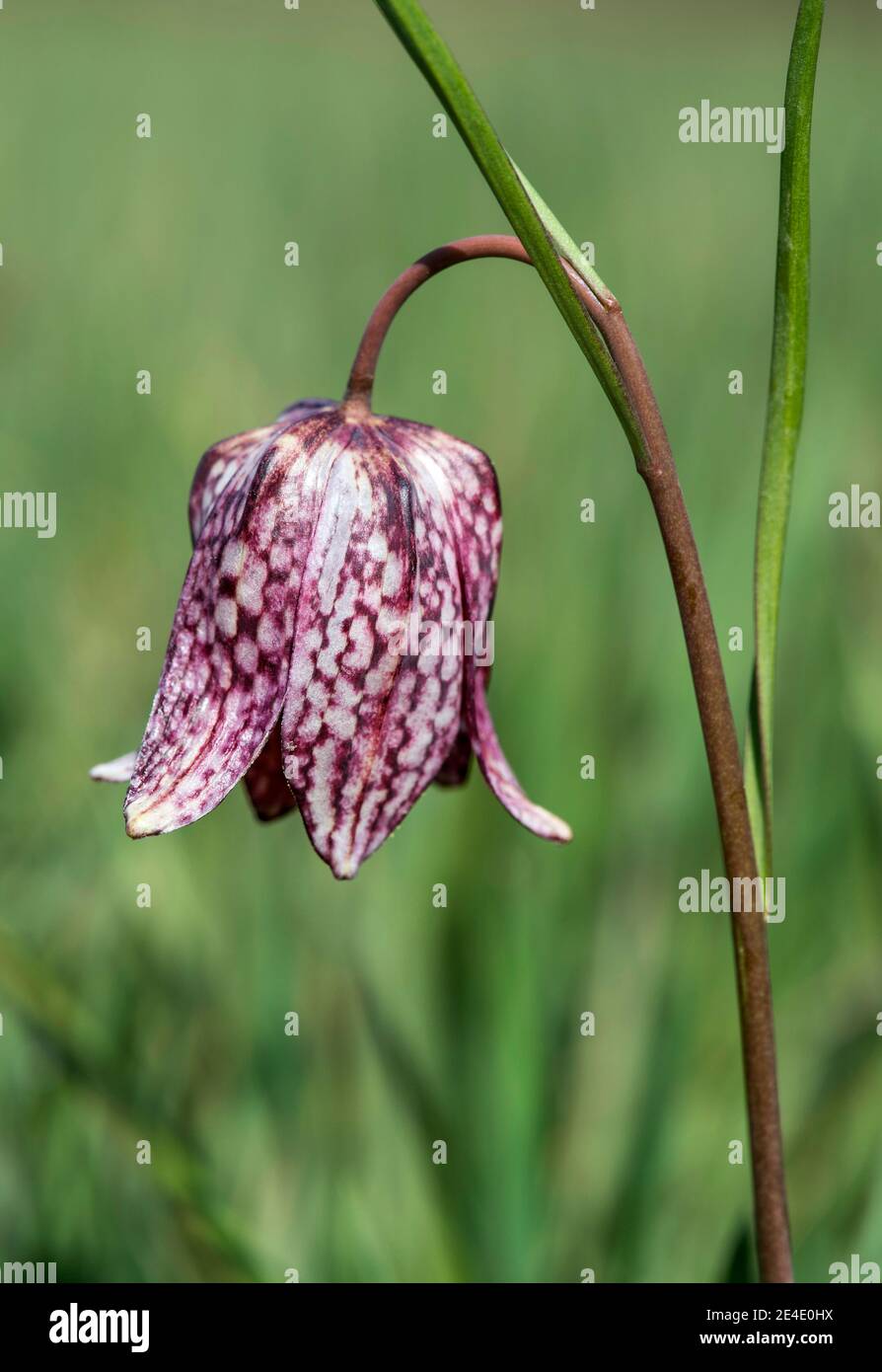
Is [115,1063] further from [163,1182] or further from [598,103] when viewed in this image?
[598,103]

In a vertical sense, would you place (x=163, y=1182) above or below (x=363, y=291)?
below

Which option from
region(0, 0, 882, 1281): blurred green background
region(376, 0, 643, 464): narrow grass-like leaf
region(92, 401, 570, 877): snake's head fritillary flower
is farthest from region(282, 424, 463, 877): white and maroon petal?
region(0, 0, 882, 1281): blurred green background

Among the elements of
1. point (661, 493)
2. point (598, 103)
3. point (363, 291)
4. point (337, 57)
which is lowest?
point (661, 493)

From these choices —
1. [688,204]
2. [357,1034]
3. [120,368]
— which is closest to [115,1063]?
[357,1034]

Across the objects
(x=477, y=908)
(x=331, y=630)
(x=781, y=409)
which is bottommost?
(x=477, y=908)

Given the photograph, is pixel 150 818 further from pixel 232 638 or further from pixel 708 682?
pixel 708 682

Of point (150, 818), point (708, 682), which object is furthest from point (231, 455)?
point (708, 682)
